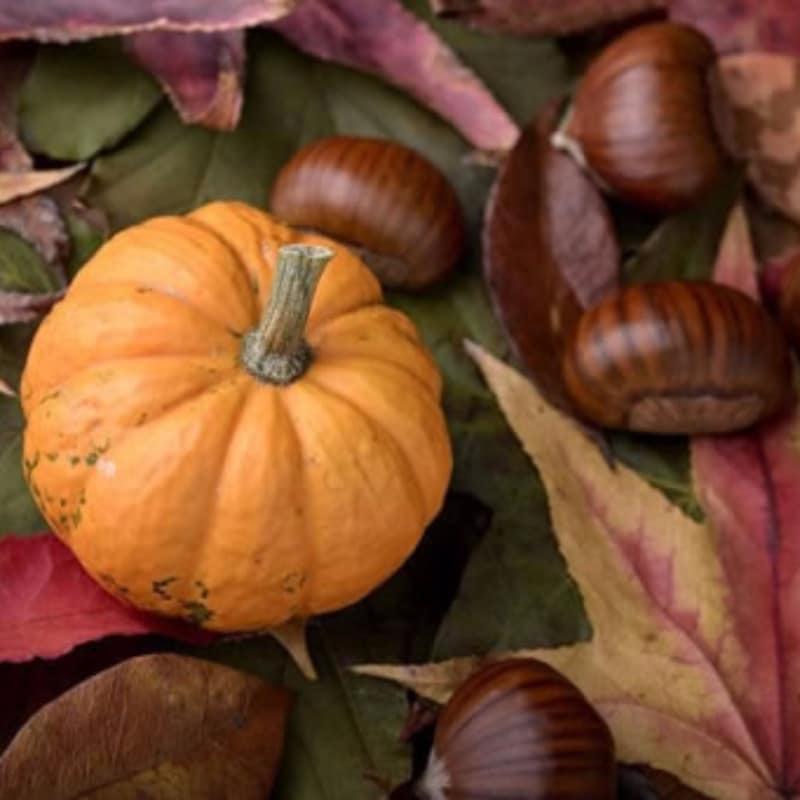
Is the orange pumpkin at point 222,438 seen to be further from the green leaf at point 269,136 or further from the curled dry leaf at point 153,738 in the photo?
the green leaf at point 269,136

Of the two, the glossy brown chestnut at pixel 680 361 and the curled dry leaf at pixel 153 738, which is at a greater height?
the glossy brown chestnut at pixel 680 361

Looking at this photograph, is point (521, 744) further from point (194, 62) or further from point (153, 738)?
point (194, 62)

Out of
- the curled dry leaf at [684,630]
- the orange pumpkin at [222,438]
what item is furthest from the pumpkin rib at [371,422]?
the curled dry leaf at [684,630]

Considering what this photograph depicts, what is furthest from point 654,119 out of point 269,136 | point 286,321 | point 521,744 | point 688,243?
point 521,744

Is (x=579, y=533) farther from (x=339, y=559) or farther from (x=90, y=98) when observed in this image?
(x=90, y=98)

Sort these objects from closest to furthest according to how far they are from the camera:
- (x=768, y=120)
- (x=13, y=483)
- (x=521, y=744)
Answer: (x=521, y=744)
(x=13, y=483)
(x=768, y=120)

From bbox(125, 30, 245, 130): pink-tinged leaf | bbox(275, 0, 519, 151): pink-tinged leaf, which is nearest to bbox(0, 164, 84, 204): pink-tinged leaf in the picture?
bbox(125, 30, 245, 130): pink-tinged leaf
